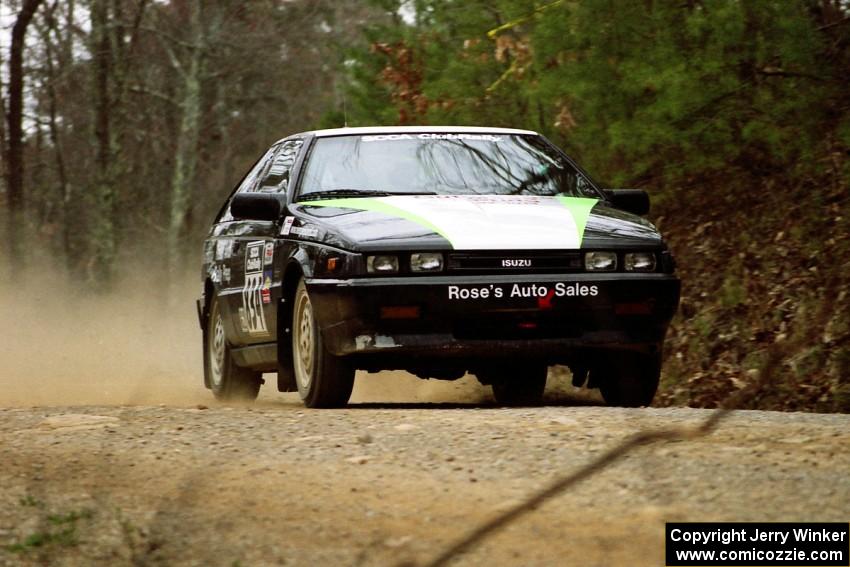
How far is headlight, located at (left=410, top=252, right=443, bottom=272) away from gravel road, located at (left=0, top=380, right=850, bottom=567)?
0.99 metres

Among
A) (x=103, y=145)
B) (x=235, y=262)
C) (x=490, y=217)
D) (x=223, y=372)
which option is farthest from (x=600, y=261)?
(x=103, y=145)

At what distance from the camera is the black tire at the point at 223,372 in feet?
37.4

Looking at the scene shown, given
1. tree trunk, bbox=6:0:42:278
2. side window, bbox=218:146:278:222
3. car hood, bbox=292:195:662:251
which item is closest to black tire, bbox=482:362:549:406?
car hood, bbox=292:195:662:251

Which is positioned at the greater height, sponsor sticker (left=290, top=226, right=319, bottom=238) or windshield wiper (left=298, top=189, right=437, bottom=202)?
windshield wiper (left=298, top=189, right=437, bottom=202)

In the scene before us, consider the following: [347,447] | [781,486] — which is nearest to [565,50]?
[347,447]

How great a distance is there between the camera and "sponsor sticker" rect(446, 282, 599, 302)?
8.41 meters

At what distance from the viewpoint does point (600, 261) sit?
Answer: 28.3ft

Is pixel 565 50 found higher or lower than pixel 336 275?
higher

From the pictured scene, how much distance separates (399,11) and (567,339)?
11.2 meters

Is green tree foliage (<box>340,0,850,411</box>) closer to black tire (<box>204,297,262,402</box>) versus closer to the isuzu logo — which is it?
the isuzu logo

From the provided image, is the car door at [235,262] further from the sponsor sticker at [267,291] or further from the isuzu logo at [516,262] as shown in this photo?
the isuzu logo at [516,262]

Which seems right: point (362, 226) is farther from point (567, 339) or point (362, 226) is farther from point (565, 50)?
point (565, 50)

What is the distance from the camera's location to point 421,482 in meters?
5.63

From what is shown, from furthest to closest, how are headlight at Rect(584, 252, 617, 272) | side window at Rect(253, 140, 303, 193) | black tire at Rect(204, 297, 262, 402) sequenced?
1. black tire at Rect(204, 297, 262, 402)
2. side window at Rect(253, 140, 303, 193)
3. headlight at Rect(584, 252, 617, 272)
